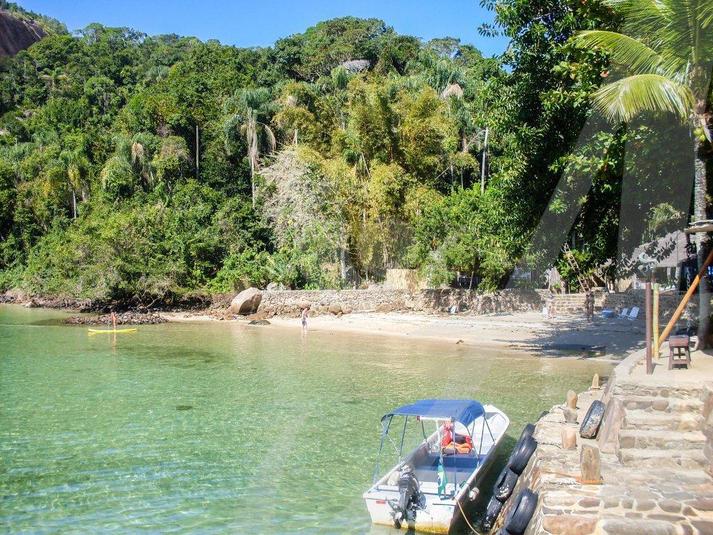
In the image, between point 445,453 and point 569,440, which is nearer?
point 569,440

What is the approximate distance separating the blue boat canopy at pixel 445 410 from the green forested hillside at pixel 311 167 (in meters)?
8.69

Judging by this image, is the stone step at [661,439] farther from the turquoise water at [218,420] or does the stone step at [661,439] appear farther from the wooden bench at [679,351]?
the turquoise water at [218,420]

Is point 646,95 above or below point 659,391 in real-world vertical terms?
above

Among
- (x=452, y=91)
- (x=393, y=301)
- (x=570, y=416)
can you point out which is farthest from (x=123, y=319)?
(x=570, y=416)

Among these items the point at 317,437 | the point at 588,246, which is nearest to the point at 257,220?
the point at 588,246

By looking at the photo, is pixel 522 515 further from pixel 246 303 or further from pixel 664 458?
pixel 246 303

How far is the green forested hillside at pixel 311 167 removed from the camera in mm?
19375

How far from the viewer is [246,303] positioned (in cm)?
3888

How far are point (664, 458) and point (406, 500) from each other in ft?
11.4

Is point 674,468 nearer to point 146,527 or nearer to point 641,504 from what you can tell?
point 641,504

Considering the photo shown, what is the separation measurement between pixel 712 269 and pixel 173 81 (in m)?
55.5

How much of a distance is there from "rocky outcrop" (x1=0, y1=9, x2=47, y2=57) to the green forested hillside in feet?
129

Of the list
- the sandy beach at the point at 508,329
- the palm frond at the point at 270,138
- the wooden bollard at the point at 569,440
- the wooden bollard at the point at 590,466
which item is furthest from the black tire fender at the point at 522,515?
the palm frond at the point at 270,138

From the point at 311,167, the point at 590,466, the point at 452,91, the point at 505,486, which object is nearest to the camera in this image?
the point at 590,466
